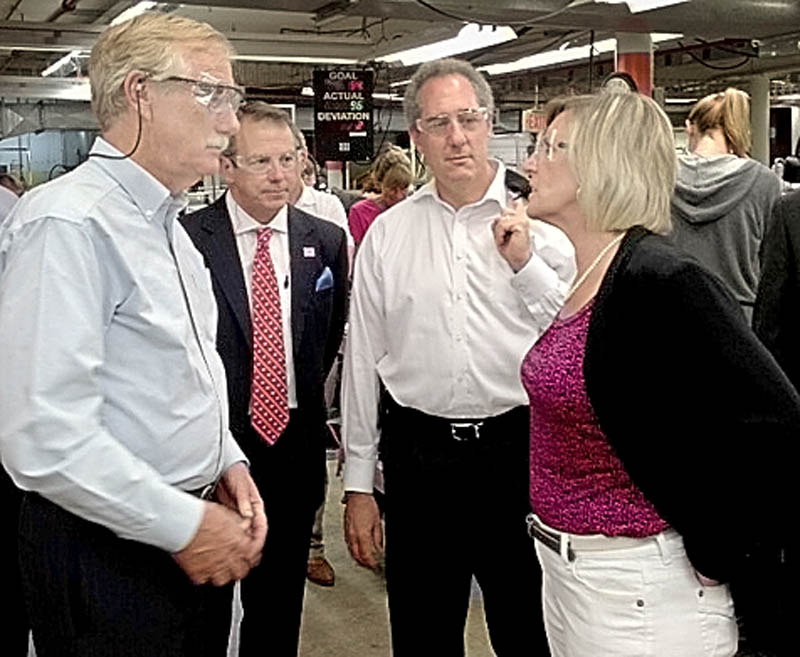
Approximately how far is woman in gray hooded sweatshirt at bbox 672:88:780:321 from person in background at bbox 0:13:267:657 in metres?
2.66

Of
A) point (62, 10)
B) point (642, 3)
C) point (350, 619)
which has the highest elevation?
point (62, 10)

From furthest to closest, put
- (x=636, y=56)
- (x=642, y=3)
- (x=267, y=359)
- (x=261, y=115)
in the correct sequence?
(x=636, y=56)
(x=642, y=3)
(x=261, y=115)
(x=267, y=359)

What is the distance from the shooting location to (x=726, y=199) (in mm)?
4152

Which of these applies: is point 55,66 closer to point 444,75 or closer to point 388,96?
point 388,96

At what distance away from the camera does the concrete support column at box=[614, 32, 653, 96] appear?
27.3 feet

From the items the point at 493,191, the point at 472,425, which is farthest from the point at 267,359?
the point at 493,191

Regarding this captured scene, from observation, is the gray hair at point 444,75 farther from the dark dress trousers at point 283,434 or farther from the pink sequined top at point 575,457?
the pink sequined top at point 575,457

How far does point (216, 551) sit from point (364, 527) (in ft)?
2.97

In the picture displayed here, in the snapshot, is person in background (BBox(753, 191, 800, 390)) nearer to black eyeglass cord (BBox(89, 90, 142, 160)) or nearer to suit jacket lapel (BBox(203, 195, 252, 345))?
suit jacket lapel (BBox(203, 195, 252, 345))

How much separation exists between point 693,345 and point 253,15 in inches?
364

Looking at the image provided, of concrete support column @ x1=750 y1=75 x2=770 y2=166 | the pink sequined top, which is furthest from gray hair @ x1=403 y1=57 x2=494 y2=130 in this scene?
concrete support column @ x1=750 y1=75 x2=770 y2=166

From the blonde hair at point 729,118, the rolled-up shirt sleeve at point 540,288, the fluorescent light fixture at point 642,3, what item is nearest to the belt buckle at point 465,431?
the rolled-up shirt sleeve at point 540,288

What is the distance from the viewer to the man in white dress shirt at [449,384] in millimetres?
2482

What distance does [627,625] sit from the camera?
1803 millimetres
